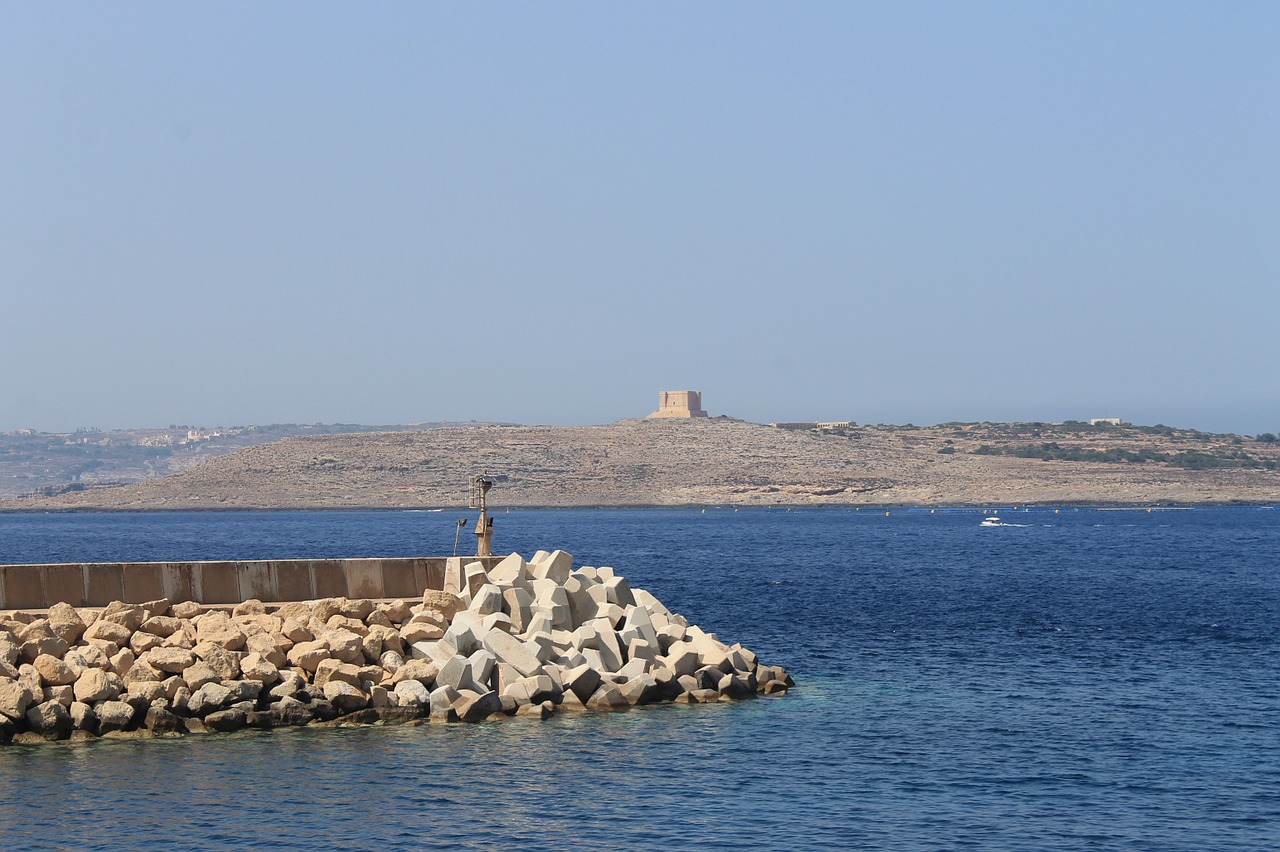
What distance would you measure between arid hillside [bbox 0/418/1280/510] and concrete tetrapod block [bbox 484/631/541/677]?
143 m

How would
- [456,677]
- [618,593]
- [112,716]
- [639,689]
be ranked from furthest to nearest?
[618,593]
[639,689]
[456,677]
[112,716]

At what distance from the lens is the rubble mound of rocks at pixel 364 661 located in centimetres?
1977

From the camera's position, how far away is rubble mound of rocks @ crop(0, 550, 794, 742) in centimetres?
1977

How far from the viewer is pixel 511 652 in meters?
21.9

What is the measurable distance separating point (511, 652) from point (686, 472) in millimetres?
154021

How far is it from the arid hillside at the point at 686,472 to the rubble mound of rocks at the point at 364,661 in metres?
141

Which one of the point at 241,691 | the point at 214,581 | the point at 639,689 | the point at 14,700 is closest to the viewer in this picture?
the point at 14,700

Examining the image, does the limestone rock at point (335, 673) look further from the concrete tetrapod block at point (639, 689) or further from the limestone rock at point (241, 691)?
the concrete tetrapod block at point (639, 689)

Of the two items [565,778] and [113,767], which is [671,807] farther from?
[113,767]

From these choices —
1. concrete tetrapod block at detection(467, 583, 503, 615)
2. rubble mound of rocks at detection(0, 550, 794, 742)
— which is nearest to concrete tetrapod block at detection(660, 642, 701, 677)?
rubble mound of rocks at detection(0, 550, 794, 742)

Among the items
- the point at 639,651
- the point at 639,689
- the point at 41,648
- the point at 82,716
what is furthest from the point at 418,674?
the point at 41,648

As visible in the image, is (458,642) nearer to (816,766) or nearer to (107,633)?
(107,633)

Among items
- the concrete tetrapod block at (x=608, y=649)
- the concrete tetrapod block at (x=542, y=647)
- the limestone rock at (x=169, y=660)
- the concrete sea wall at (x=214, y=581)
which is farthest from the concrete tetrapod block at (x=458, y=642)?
the limestone rock at (x=169, y=660)

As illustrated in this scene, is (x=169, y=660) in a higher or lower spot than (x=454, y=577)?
lower
